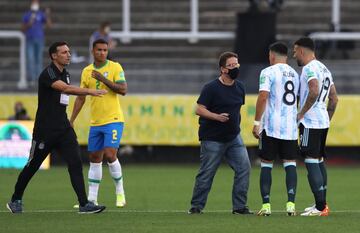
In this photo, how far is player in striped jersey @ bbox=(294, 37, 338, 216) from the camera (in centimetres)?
1499

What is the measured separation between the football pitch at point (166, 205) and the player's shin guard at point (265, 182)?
270 mm

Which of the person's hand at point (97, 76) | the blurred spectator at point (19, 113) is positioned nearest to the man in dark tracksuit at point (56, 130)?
the person's hand at point (97, 76)

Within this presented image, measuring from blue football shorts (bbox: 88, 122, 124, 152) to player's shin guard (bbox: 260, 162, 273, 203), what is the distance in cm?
233

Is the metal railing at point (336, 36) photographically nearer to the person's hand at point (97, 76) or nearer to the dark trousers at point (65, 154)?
the person's hand at point (97, 76)

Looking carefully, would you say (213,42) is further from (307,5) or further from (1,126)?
(1,126)

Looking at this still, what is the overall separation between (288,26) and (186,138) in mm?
5740

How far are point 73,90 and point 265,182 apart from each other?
8.38 ft

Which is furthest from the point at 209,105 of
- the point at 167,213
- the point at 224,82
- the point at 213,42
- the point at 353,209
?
the point at 213,42

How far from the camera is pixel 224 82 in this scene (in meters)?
15.3

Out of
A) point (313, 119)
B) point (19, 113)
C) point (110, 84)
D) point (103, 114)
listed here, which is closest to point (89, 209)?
point (103, 114)

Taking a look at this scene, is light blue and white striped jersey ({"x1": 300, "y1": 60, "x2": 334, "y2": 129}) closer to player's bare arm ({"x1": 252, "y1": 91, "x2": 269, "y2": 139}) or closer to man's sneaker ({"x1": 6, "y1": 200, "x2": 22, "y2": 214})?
player's bare arm ({"x1": 252, "y1": 91, "x2": 269, "y2": 139})

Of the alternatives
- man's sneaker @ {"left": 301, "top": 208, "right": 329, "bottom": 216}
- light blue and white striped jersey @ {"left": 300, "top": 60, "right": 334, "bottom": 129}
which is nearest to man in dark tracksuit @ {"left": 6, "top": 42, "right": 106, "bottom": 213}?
man's sneaker @ {"left": 301, "top": 208, "right": 329, "bottom": 216}

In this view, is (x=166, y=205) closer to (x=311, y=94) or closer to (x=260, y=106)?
(x=260, y=106)

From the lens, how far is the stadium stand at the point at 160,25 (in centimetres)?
2895
